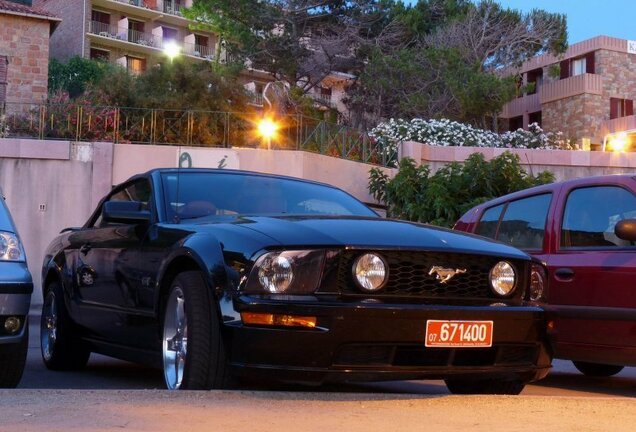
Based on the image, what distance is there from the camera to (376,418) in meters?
4.48

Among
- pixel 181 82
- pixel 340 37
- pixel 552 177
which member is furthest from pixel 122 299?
pixel 340 37

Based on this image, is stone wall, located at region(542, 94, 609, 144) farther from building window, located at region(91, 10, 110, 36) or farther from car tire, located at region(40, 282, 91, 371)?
car tire, located at region(40, 282, 91, 371)

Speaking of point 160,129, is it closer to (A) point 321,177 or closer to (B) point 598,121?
(A) point 321,177

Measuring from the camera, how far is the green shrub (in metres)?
19.0

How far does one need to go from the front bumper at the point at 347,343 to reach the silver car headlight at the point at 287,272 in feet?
0.27

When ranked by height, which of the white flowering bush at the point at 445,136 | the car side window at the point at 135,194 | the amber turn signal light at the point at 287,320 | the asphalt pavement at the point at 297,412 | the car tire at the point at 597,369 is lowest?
the car tire at the point at 597,369

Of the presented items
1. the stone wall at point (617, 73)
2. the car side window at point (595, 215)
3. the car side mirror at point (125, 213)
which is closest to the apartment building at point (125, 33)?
the stone wall at point (617, 73)

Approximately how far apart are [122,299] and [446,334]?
7.59 feet

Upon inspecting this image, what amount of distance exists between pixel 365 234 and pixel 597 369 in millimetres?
4029

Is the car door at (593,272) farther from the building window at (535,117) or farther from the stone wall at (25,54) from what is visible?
the building window at (535,117)

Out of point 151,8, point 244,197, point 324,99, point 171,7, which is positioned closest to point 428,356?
point 244,197

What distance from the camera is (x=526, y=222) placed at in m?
7.80

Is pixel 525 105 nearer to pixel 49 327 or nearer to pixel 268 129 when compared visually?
pixel 268 129

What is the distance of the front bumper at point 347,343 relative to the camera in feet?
15.9
